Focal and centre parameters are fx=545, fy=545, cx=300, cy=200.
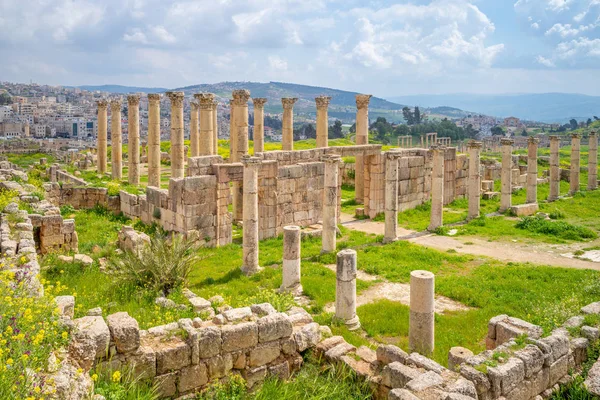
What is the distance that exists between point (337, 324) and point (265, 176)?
9776mm

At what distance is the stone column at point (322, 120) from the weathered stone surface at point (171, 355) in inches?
908

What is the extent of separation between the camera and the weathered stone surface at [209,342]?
27.3 ft

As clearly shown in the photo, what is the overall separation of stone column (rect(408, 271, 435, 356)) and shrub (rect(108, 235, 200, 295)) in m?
5.89

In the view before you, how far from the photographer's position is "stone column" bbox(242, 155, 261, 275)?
17219mm

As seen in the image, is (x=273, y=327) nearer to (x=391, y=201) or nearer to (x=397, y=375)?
(x=397, y=375)

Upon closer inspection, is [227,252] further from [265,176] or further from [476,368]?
[476,368]

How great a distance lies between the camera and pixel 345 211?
1101 inches

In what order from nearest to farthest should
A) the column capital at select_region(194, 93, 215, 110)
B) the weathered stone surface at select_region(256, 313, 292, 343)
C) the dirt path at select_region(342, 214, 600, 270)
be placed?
the weathered stone surface at select_region(256, 313, 292, 343)
the dirt path at select_region(342, 214, 600, 270)
the column capital at select_region(194, 93, 215, 110)

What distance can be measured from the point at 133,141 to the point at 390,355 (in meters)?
27.6

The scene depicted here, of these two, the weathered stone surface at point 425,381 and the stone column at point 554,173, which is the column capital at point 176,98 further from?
the weathered stone surface at point 425,381

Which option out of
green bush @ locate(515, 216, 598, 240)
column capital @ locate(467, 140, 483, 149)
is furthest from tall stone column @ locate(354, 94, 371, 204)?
green bush @ locate(515, 216, 598, 240)

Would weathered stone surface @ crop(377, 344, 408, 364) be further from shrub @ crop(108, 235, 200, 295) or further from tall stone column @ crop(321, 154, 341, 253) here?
tall stone column @ crop(321, 154, 341, 253)

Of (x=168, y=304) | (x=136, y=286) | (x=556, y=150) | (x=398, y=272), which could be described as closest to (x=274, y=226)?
(x=398, y=272)

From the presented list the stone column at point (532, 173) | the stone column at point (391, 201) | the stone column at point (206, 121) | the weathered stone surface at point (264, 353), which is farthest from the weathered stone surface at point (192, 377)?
the stone column at point (532, 173)
